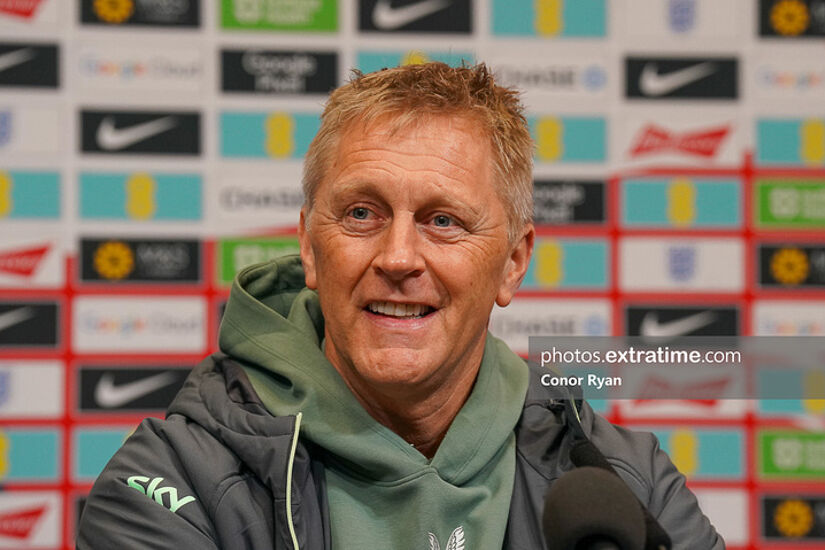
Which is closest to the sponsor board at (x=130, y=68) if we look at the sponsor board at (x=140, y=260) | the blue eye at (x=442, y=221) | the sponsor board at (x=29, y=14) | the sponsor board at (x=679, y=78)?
the sponsor board at (x=29, y=14)

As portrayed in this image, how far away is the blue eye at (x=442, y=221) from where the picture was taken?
1107 millimetres

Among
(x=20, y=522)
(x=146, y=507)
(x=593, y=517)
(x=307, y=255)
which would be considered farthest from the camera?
(x=20, y=522)

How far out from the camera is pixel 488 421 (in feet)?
3.90

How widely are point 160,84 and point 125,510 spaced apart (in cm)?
154

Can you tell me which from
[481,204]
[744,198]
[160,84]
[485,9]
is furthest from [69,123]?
[744,198]

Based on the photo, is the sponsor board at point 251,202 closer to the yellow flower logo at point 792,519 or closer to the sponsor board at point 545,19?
the sponsor board at point 545,19

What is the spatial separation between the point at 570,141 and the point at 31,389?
1.52 m

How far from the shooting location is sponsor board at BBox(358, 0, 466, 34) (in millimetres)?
2391

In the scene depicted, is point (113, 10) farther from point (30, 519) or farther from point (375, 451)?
point (375, 451)

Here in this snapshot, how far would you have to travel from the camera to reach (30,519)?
2.26 m

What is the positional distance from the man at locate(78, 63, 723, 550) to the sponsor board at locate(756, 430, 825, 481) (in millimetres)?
1373

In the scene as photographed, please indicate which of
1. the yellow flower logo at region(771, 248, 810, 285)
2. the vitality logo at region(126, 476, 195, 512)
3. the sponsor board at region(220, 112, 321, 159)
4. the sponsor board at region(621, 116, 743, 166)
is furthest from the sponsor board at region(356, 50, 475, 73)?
the vitality logo at region(126, 476, 195, 512)

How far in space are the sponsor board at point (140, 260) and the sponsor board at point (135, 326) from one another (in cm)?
5

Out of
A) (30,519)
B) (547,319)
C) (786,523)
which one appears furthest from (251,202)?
(786,523)
